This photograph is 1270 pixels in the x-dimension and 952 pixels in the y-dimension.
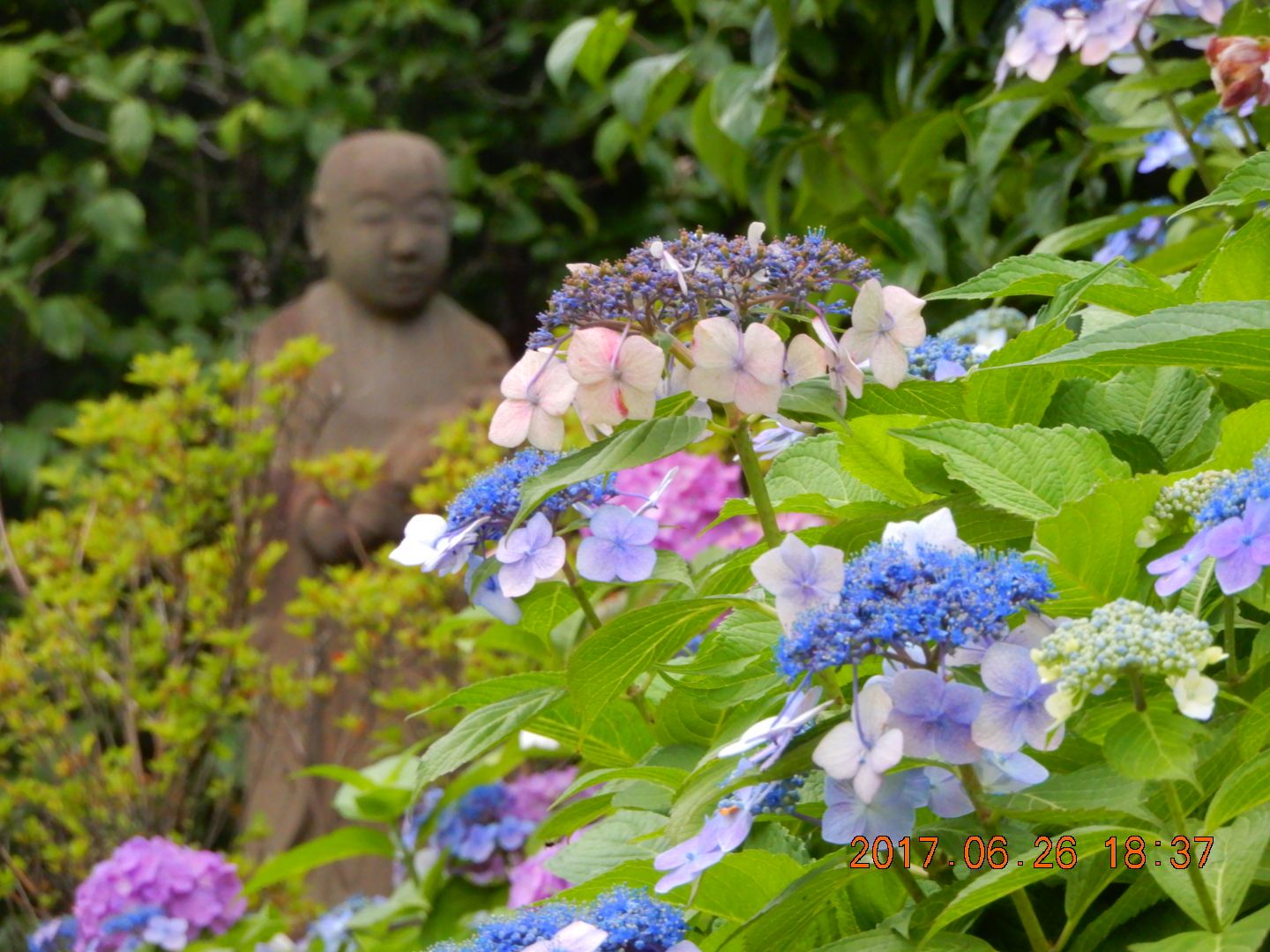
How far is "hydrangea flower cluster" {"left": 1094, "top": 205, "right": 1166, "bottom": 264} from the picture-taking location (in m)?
1.65

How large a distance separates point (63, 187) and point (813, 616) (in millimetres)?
5092

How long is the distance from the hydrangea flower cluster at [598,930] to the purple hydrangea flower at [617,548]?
173 mm

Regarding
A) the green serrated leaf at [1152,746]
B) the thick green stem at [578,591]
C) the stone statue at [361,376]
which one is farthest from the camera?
the stone statue at [361,376]

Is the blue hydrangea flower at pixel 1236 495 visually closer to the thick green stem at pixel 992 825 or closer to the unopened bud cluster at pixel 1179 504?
the unopened bud cluster at pixel 1179 504

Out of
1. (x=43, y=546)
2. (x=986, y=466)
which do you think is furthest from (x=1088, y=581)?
(x=43, y=546)

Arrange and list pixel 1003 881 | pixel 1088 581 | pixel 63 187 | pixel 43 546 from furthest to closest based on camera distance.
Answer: pixel 63 187
pixel 43 546
pixel 1088 581
pixel 1003 881

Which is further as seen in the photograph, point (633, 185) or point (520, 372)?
point (633, 185)

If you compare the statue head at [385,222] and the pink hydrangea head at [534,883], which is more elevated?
the statue head at [385,222]

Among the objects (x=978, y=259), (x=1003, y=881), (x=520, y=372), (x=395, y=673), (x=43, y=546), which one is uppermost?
(x=520, y=372)

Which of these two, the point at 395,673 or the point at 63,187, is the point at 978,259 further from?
the point at 63,187

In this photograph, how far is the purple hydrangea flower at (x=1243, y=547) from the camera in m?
0.59

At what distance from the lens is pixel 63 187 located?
17.0 feet

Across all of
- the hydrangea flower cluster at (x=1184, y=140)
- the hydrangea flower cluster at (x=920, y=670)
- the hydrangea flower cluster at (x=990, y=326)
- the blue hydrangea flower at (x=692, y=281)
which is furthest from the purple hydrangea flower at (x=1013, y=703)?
the hydrangea flower cluster at (x=1184, y=140)
